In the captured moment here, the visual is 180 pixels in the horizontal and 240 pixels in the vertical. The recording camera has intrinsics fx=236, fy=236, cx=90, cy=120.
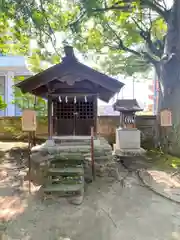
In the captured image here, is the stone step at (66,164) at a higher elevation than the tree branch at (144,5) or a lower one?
lower

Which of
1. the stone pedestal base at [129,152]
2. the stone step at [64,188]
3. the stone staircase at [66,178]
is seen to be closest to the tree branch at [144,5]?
the stone pedestal base at [129,152]

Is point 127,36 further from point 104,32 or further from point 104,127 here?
point 104,127

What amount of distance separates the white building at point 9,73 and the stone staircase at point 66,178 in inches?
470

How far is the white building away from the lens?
17891 mm

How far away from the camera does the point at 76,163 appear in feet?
23.3

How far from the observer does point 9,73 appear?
18.3 m

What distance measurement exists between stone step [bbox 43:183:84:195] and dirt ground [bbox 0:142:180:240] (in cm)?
25

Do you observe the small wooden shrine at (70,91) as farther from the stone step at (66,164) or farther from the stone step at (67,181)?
the stone step at (67,181)

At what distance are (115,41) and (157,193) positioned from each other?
8723 millimetres

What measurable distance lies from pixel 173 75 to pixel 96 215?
771 centimetres

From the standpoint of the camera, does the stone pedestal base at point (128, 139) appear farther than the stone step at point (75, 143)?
Yes

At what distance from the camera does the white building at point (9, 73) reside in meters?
17.9

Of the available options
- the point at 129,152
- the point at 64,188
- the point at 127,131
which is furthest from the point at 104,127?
the point at 64,188

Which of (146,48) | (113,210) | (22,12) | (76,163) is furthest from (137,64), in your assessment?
(113,210)
